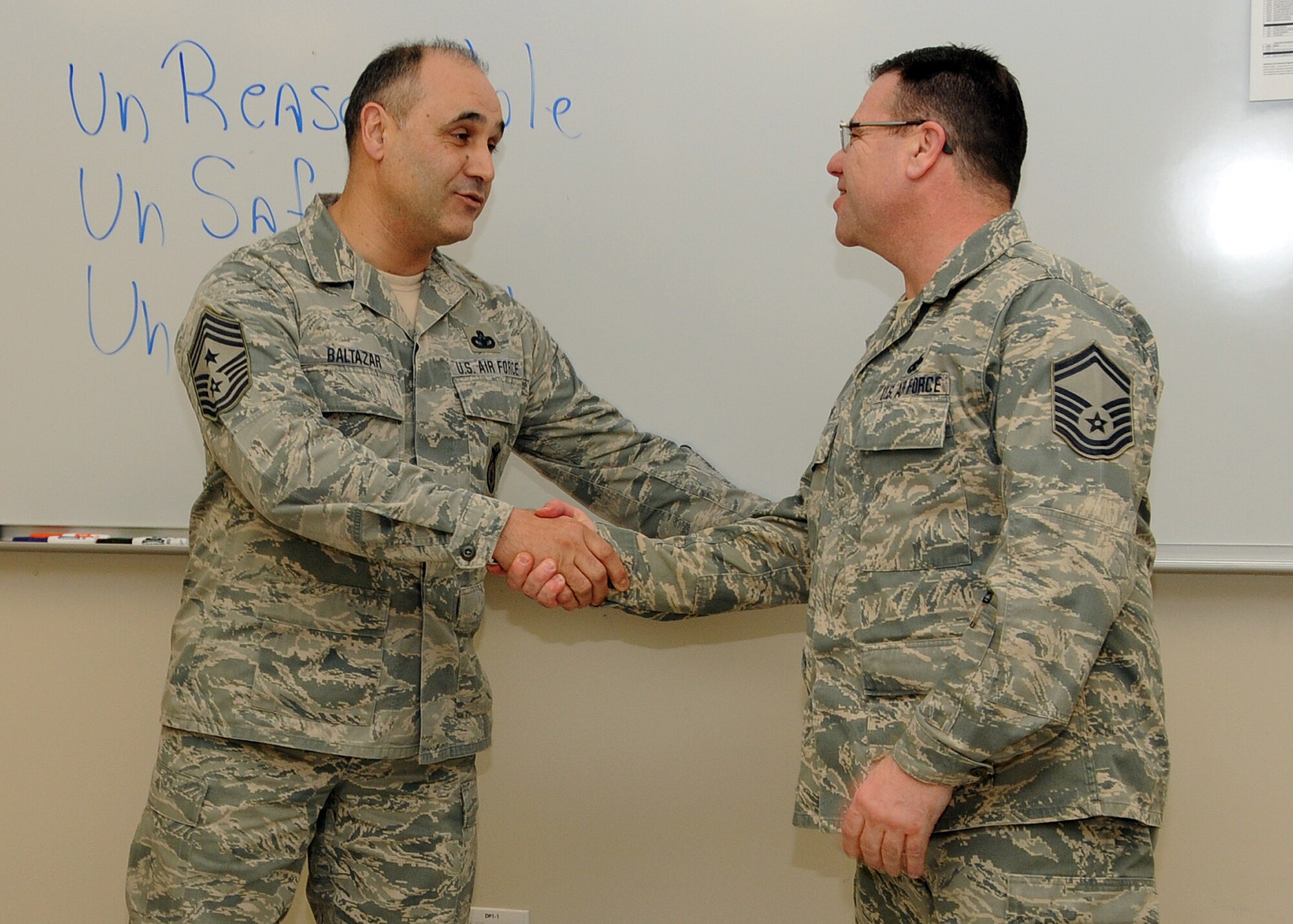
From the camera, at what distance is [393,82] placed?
1.87m

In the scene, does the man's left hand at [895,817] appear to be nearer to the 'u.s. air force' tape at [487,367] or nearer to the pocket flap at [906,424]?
the pocket flap at [906,424]

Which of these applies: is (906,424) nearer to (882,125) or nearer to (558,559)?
(882,125)

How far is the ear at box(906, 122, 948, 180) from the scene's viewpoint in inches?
59.4

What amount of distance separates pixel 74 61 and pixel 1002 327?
6.15 feet

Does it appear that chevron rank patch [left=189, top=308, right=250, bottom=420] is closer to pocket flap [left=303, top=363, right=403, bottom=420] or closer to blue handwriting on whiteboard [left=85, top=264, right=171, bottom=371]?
pocket flap [left=303, top=363, right=403, bottom=420]

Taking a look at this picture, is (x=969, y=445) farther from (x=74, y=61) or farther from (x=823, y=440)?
(x=74, y=61)

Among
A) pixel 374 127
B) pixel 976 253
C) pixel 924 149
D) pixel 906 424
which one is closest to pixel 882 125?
pixel 924 149

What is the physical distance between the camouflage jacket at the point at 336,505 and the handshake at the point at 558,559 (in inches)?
2.2

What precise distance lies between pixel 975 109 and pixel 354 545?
3.38 feet

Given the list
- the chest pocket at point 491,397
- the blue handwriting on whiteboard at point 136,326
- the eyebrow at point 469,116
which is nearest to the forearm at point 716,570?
the chest pocket at point 491,397

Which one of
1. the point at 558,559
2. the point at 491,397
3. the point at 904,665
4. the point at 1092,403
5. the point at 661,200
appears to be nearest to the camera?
the point at 1092,403

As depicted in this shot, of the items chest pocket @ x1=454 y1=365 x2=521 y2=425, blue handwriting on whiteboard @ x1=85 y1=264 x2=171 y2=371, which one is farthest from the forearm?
blue handwriting on whiteboard @ x1=85 y1=264 x2=171 y2=371

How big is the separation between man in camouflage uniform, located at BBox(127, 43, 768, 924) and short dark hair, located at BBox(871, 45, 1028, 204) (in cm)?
73

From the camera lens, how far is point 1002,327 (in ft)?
4.39
